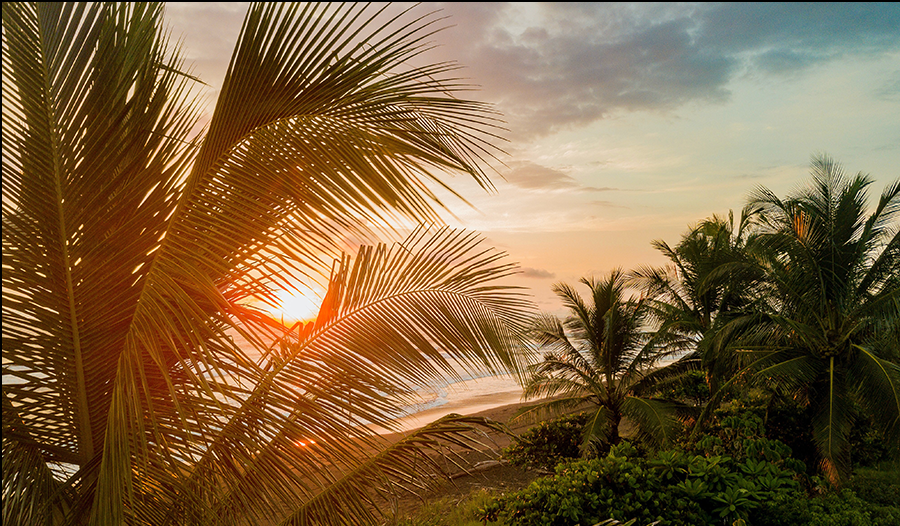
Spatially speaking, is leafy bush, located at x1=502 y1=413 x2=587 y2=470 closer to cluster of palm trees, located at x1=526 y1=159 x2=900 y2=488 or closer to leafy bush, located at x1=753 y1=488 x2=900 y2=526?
cluster of palm trees, located at x1=526 y1=159 x2=900 y2=488

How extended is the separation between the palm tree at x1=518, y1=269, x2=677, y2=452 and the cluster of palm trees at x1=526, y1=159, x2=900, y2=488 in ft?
0.11

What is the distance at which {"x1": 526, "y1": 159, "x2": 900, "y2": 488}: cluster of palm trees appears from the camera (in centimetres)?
930

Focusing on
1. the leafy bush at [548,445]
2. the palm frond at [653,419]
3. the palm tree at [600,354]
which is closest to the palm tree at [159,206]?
the leafy bush at [548,445]

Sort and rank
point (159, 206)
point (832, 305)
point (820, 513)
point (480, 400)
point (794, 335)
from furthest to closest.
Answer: point (480, 400) → point (794, 335) → point (832, 305) → point (820, 513) → point (159, 206)

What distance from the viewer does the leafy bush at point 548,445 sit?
11.2 meters

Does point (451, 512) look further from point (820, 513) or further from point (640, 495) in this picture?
point (820, 513)

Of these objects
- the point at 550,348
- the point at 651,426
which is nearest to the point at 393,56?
the point at 651,426

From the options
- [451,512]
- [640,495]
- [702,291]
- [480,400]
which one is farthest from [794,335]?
[480,400]

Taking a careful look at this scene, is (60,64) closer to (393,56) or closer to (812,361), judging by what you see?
(393,56)

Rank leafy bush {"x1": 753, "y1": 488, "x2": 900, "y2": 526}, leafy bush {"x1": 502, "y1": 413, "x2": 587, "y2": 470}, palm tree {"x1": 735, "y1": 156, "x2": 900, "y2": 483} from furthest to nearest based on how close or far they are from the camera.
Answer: leafy bush {"x1": 502, "y1": 413, "x2": 587, "y2": 470} → palm tree {"x1": 735, "y1": 156, "x2": 900, "y2": 483} → leafy bush {"x1": 753, "y1": 488, "x2": 900, "y2": 526}

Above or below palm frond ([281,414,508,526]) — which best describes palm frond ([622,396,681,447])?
below

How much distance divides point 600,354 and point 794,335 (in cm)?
442

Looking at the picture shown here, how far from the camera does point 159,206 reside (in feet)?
7.80

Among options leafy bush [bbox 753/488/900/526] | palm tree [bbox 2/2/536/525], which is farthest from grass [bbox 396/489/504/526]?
palm tree [bbox 2/2/536/525]
